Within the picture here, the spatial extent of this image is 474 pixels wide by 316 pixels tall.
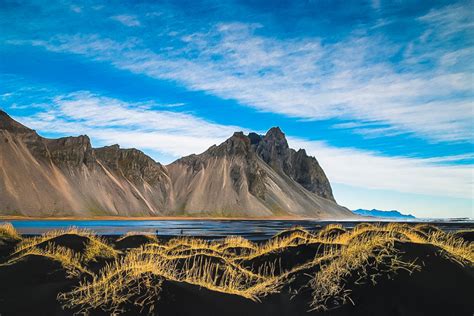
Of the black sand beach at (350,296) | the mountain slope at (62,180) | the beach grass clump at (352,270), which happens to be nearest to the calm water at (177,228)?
the mountain slope at (62,180)

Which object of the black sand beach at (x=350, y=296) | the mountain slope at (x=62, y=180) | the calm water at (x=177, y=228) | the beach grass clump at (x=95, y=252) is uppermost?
the mountain slope at (x=62, y=180)

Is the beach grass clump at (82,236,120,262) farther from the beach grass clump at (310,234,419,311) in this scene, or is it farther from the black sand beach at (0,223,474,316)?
the beach grass clump at (310,234,419,311)

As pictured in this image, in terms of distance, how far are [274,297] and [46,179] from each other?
508 ft

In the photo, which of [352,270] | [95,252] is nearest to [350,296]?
[352,270]

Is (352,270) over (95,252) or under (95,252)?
over

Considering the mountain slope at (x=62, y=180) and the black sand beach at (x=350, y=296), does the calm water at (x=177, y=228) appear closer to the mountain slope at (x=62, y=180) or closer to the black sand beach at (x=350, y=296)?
the mountain slope at (x=62, y=180)

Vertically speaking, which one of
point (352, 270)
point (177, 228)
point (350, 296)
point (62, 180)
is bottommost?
point (177, 228)

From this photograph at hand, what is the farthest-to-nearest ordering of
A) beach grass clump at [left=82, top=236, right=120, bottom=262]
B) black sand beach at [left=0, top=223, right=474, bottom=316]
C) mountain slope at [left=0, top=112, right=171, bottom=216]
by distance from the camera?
mountain slope at [left=0, top=112, right=171, bottom=216]
beach grass clump at [left=82, top=236, right=120, bottom=262]
black sand beach at [left=0, top=223, right=474, bottom=316]

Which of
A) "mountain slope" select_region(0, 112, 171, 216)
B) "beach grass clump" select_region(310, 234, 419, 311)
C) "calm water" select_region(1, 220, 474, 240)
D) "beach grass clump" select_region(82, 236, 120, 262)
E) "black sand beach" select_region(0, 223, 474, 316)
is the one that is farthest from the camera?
"mountain slope" select_region(0, 112, 171, 216)

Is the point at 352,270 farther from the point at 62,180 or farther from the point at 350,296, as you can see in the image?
the point at 62,180

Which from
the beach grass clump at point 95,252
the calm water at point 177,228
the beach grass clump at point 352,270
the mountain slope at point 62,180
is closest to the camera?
the beach grass clump at point 352,270

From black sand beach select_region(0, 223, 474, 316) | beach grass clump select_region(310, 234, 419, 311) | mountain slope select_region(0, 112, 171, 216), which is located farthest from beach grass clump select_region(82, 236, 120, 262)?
mountain slope select_region(0, 112, 171, 216)

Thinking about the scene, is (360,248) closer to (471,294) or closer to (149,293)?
(471,294)

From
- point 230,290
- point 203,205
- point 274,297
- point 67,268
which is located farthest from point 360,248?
point 203,205
